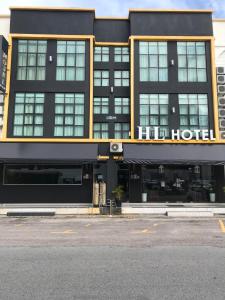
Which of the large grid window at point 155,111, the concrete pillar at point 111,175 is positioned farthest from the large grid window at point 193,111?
the concrete pillar at point 111,175

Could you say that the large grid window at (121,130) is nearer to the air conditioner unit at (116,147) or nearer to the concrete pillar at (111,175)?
the air conditioner unit at (116,147)

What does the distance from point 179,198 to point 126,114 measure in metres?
8.56

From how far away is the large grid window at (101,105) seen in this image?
93.6 ft

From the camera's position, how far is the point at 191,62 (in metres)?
28.4

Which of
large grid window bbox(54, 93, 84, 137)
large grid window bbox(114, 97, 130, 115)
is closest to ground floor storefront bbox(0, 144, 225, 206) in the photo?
large grid window bbox(54, 93, 84, 137)

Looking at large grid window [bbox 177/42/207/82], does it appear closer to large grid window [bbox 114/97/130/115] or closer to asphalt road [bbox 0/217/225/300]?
large grid window [bbox 114/97/130/115]

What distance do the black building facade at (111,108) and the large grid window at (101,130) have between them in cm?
9

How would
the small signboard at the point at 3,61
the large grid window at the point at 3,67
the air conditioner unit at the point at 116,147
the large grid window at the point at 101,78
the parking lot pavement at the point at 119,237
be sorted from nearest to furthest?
the parking lot pavement at the point at 119,237 < the air conditioner unit at the point at 116,147 < the small signboard at the point at 3,61 < the large grid window at the point at 3,67 < the large grid window at the point at 101,78

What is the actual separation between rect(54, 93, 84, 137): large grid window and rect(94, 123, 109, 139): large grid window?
1511 mm

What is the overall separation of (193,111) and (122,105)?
6193 mm

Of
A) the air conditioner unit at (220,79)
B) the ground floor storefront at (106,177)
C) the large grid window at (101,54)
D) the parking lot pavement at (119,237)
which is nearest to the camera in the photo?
the parking lot pavement at (119,237)

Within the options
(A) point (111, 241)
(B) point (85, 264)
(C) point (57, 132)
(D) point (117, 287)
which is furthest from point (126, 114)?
(D) point (117, 287)

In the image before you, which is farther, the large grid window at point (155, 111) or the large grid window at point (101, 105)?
the large grid window at point (101, 105)

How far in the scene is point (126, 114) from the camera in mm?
28438
